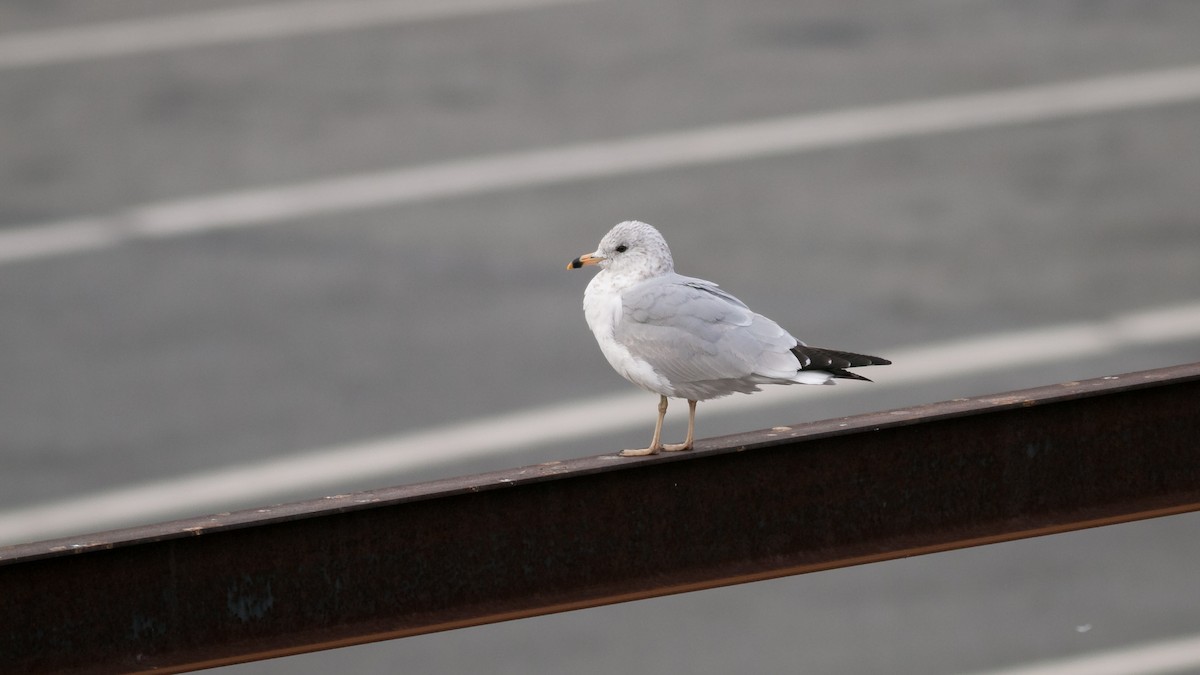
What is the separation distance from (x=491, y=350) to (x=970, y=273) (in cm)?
294

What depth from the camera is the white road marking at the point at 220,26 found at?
1080 cm

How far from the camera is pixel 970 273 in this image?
28.0 feet

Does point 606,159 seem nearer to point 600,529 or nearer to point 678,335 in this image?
point 678,335

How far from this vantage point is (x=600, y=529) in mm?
2736

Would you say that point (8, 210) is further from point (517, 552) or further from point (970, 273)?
point (517, 552)

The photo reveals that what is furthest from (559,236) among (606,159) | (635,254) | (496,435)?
(635,254)

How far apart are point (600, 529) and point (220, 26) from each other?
9306mm

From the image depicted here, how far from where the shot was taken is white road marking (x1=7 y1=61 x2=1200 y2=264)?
357 inches

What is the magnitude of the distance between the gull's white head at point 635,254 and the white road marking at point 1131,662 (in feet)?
13.0

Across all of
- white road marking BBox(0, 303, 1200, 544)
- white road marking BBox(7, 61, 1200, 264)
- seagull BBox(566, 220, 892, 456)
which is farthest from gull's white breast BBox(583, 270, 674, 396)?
white road marking BBox(7, 61, 1200, 264)

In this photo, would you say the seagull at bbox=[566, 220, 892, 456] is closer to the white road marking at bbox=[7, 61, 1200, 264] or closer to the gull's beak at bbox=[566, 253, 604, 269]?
the gull's beak at bbox=[566, 253, 604, 269]

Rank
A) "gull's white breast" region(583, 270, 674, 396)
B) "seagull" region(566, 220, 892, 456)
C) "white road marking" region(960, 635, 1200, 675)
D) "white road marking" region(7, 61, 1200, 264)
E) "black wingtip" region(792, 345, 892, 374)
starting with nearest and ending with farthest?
"black wingtip" region(792, 345, 892, 374) → "seagull" region(566, 220, 892, 456) → "gull's white breast" region(583, 270, 674, 396) → "white road marking" region(960, 635, 1200, 675) → "white road marking" region(7, 61, 1200, 264)

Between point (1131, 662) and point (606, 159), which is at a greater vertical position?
point (606, 159)

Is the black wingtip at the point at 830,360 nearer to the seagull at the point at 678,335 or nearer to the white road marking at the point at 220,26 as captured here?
the seagull at the point at 678,335
